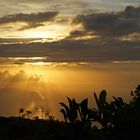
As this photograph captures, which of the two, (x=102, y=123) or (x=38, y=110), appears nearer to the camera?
(x=102, y=123)

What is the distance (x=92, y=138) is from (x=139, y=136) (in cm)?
137

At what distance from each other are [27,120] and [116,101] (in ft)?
12.4

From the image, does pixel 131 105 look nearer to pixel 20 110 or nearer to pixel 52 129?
pixel 52 129

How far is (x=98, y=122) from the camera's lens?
15.7m

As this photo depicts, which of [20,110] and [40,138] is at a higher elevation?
[20,110]

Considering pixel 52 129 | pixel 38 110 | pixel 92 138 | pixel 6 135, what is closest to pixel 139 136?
pixel 92 138

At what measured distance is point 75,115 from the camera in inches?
620

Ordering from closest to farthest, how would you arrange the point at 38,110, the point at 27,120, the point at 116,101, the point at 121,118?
the point at 121,118 → the point at 116,101 → the point at 27,120 → the point at 38,110

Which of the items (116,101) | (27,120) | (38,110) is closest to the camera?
(116,101)

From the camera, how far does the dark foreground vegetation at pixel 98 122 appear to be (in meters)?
15.1

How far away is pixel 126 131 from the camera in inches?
598

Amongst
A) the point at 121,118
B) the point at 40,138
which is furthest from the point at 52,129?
the point at 121,118

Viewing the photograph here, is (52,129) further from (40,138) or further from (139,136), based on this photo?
(139,136)

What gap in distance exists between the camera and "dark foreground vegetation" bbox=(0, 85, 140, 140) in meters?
15.1
